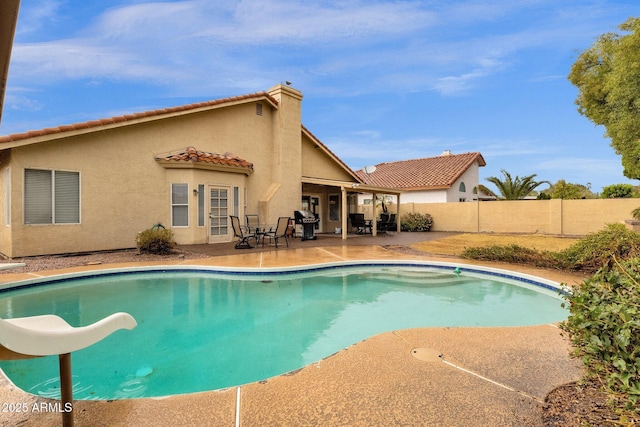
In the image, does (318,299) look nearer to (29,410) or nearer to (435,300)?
(435,300)

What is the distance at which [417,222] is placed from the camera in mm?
23297

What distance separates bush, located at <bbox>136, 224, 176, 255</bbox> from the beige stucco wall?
58.6ft

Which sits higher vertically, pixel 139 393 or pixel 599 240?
pixel 599 240

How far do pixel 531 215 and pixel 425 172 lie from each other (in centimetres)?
986

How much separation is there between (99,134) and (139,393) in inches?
444

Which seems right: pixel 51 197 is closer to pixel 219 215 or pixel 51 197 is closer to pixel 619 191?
pixel 219 215

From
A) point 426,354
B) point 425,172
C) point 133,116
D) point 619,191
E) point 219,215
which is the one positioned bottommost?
point 426,354

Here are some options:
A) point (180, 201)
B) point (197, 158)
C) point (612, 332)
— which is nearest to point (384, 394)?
point (612, 332)

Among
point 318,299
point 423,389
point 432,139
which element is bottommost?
point 318,299

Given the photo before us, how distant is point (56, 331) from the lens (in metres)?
1.73

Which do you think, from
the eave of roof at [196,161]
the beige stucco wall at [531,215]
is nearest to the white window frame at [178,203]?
the eave of roof at [196,161]

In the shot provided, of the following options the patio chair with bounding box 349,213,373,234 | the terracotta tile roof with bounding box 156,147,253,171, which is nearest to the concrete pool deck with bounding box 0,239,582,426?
the terracotta tile roof with bounding box 156,147,253,171

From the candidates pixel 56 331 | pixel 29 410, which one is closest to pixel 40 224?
pixel 29 410

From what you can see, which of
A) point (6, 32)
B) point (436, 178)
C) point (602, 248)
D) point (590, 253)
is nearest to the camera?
point (6, 32)
